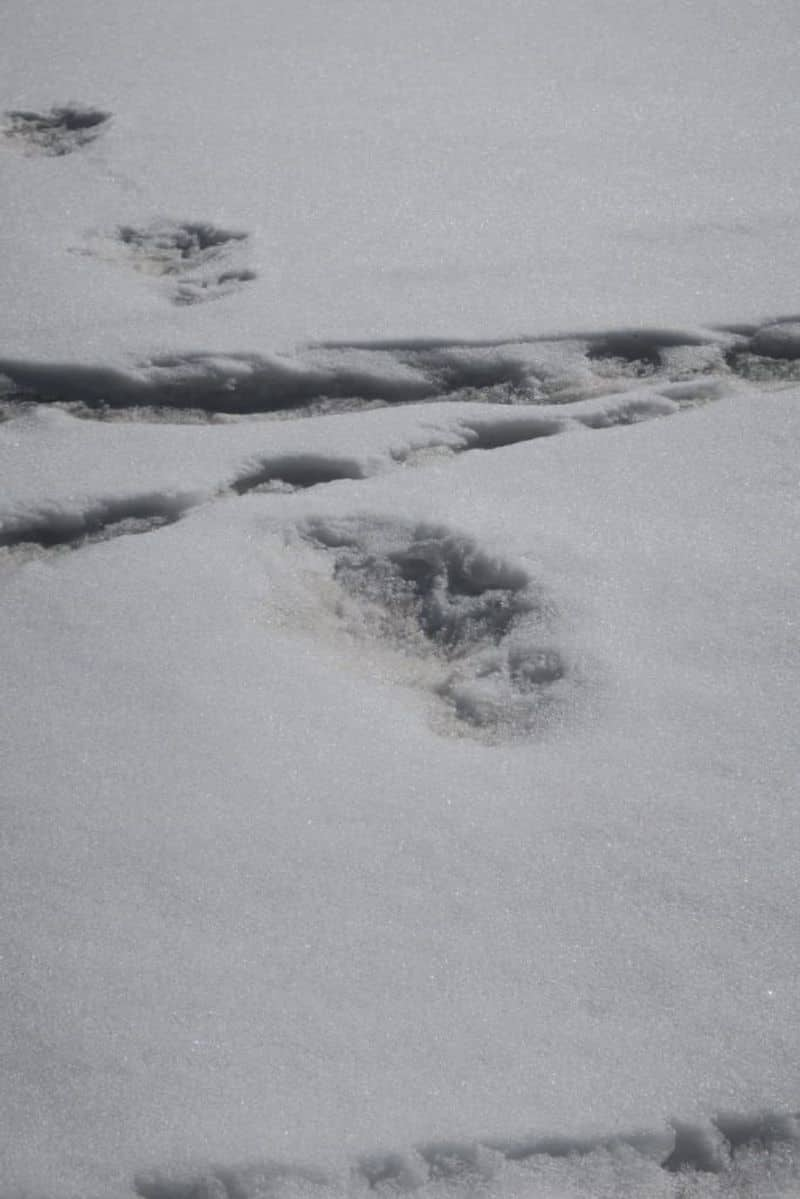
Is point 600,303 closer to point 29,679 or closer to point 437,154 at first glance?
point 437,154

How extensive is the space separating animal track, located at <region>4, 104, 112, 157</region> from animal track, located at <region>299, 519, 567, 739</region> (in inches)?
43.9

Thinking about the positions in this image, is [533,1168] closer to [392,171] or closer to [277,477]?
[277,477]

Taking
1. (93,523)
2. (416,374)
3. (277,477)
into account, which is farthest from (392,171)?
(93,523)

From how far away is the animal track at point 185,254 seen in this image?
5.37 feet

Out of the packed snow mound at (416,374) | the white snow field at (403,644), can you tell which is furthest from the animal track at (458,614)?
the packed snow mound at (416,374)

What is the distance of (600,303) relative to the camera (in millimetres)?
1554

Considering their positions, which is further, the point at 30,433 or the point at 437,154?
the point at 437,154

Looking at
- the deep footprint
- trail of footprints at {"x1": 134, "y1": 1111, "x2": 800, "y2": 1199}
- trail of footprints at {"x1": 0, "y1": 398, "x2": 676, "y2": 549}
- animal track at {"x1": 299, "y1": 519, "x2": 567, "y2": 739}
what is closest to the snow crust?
trail of footprints at {"x1": 0, "y1": 398, "x2": 676, "y2": 549}

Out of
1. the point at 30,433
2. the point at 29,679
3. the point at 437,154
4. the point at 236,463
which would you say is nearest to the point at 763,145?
the point at 437,154

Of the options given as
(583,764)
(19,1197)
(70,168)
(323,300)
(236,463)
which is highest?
(70,168)

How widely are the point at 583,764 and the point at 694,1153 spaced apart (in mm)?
313

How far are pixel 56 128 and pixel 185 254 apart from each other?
54 centimetres

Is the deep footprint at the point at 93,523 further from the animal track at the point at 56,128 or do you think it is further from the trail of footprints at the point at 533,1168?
the animal track at the point at 56,128

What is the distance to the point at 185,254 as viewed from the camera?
5.64 feet
